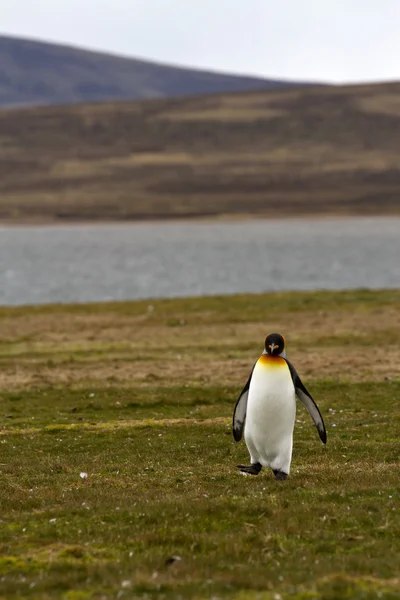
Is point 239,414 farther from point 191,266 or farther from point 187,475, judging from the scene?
point 191,266

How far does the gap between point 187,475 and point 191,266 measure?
99.3 meters

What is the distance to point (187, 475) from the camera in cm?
1700

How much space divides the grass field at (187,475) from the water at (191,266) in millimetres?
39997

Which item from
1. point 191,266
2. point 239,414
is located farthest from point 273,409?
point 191,266

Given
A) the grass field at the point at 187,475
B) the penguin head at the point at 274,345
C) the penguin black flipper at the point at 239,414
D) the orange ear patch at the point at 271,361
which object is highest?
the penguin head at the point at 274,345

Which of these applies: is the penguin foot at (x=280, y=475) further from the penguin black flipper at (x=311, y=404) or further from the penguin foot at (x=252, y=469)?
the penguin black flipper at (x=311, y=404)

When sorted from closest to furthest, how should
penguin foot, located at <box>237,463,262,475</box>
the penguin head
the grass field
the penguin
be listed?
1. the grass field
2. the penguin head
3. the penguin
4. penguin foot, located at <box>237,463,262,475</box>

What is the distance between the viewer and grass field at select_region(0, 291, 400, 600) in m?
11.5

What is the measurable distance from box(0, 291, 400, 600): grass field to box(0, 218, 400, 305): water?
40.0m

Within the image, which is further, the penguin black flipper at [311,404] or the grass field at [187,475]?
the penguin black flipper at [311,404]

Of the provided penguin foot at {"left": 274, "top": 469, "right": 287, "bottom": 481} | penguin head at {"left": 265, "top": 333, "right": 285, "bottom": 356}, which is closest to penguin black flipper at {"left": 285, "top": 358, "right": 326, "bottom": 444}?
penguin head at {"left": 265, "top": 333, "right": 285, "bottom": 356}

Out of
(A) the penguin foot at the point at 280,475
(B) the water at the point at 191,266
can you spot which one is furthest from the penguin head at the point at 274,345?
(B) the water at the point at 191,266

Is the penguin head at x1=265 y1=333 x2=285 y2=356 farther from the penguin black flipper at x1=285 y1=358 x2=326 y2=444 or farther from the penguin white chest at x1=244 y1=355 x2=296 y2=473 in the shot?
the penguin black flipper at x1=285 y1=358 x2=326 y2=444

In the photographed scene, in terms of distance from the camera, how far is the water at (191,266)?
82.6 m
